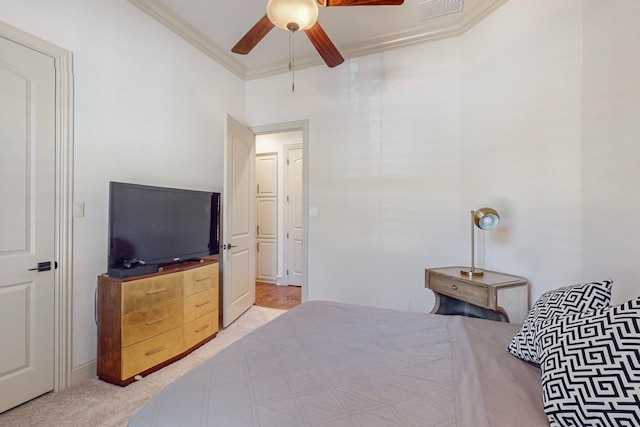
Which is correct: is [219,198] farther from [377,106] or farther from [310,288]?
[377,106]

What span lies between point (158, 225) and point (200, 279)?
606 millimetres

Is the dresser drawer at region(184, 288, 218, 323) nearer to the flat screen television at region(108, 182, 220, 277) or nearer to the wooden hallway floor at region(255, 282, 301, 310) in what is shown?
the flat screen television at region(108, 182, 220, 277)

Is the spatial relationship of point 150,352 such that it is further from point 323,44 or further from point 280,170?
point 280,170

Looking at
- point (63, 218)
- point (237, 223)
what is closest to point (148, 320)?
point (63, 218)

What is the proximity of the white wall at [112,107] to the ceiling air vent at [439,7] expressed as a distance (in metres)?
2.24

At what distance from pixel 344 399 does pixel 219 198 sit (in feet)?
8.30

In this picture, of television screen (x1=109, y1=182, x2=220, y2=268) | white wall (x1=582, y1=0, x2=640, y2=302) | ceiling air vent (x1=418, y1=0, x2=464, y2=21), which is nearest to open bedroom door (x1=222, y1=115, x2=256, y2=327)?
television screen (x1=109, y1=182, x2=220, y2=268)

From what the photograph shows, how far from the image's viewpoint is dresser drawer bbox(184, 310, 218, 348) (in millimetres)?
2434

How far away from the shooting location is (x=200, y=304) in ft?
8.45

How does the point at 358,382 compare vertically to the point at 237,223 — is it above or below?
below

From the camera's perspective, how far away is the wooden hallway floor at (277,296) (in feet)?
12.6

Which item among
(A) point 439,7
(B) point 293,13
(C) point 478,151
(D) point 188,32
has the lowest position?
(C) point 478,151

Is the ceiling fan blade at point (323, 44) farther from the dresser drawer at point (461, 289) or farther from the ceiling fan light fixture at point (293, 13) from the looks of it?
the dresser drawer at point (461, 289)

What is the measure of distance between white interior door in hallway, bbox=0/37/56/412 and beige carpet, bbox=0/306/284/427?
0.11 meters
